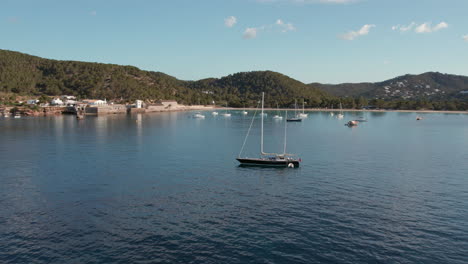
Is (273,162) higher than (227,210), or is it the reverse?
(273,162)

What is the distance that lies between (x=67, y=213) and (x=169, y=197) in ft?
37.8

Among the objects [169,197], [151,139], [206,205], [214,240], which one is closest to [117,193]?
[169,197]

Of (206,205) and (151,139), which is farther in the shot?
(151,139)

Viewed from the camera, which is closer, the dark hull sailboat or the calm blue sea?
the calm blue sea

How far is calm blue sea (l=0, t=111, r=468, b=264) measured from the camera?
93.2 ft

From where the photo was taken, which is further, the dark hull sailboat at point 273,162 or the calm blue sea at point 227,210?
the dark hull sailboat at point 273,162

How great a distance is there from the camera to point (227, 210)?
3816 centimetres

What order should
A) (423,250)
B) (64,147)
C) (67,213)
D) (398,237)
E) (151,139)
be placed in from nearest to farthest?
(423,250), (398,237), (67,213), (64,147), (151,139)

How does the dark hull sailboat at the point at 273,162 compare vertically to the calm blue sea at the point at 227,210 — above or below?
above

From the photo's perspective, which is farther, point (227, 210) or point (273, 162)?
point (273, 162)

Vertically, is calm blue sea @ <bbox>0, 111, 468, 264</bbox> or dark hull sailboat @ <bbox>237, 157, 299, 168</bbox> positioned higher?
dark hull sailboat @ <bbox>237, 157, 299, 168</bbox>

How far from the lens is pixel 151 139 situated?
99500mm

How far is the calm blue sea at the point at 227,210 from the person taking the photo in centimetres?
2842

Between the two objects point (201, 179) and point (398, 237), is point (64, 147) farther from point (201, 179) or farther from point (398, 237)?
point (398, 237)
